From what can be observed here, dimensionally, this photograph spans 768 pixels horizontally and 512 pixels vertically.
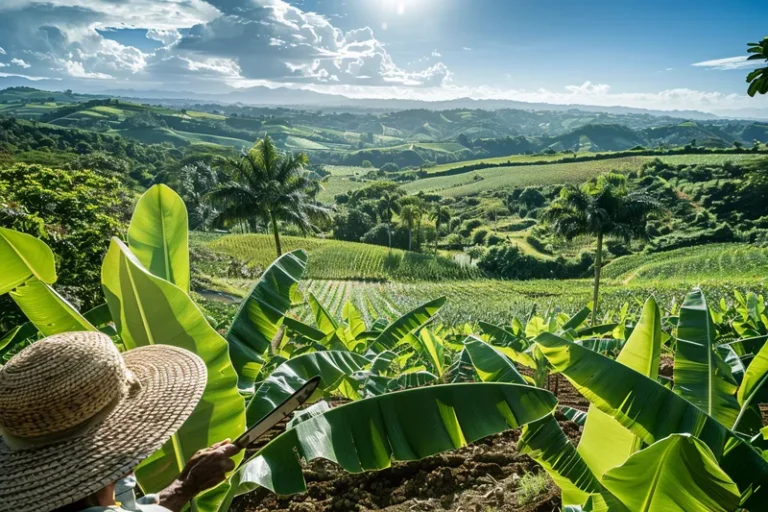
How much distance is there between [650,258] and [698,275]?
10243 millimetres

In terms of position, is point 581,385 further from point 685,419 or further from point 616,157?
point 616,157

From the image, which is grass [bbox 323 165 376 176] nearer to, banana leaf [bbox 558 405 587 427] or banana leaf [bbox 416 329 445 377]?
banana leaf [bbox 416 329 445 377]

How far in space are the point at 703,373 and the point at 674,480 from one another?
39.1 inches

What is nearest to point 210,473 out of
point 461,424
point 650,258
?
point 461,424

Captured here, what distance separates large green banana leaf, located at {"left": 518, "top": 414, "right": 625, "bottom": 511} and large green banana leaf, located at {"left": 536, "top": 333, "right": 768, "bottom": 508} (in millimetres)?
294

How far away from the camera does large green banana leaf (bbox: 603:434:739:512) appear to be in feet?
4.60

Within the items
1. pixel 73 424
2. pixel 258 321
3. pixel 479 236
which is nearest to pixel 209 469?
pixel 73 424

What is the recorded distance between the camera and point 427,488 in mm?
3182

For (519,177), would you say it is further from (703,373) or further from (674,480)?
(674,480)

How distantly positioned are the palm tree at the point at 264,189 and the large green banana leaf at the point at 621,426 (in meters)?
16.6

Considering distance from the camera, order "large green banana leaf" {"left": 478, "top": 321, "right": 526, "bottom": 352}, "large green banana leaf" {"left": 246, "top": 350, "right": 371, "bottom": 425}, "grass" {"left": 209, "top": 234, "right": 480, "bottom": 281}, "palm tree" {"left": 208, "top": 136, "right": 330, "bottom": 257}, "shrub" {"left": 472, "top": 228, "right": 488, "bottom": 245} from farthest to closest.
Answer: "shrub" {"left": 472, "top": 228, "right": 488, "bottom": 245}
"grass" {"left": 209, "top": 234, "right": 480, "bottom": 281}
"palm tree" {"left": 208, "top": 136, "right": 330, "bottom": 257}
"large green banana leaf" {"left": 478, "top": 321, "right": 526, "bottom": 352}
"large green banana leaf" {"left": 246, "top": 350, "right": 371, "bottom": 425}

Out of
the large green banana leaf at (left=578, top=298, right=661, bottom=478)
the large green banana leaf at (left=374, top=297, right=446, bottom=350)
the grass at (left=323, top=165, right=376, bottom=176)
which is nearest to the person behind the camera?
the large green banana leaf at (left=578, top=298, right=661, bottom=478)

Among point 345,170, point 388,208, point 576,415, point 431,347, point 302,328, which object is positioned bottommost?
point 345,170

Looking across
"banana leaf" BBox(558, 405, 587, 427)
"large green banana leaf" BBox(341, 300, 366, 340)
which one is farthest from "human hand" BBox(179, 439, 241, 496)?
"large green banana leaf" BBox(341, 300, 366, 340)
